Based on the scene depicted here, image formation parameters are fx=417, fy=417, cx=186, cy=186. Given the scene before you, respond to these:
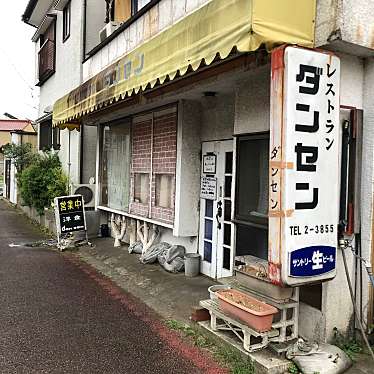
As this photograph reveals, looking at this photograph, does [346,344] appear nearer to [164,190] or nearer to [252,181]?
[252,181]

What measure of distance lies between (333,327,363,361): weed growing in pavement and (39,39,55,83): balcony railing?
577 inches

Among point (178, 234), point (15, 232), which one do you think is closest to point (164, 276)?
point (178, 234)

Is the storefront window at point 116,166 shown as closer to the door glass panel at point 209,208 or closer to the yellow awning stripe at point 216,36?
the door glass panel at point 209,208

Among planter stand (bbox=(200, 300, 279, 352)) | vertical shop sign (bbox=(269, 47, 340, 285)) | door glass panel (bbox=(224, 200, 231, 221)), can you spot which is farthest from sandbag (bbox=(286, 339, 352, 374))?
door glass panel (bbox=(224, 200, 231, 221))

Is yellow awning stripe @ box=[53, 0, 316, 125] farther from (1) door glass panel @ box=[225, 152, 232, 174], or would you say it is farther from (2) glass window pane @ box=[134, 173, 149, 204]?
(2) glass window pane @ box=[134, 173, 149, 204]

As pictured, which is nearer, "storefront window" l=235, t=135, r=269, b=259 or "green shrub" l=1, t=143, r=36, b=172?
"storefront window" l=235, t=135, r=269, b=259

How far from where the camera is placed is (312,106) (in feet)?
12.6

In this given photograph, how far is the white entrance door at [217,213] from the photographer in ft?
22.6

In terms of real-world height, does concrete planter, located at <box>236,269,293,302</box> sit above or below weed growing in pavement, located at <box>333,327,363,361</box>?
above

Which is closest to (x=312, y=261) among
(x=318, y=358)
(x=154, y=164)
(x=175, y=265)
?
(x=318, y=358)

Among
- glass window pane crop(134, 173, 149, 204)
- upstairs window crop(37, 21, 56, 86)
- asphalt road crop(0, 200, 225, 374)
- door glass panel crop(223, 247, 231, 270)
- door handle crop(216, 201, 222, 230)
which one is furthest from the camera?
upstairs window crop(37, 21, 56, 86)

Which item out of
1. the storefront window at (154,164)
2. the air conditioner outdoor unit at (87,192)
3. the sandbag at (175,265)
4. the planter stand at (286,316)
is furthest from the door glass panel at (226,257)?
the air conditioner outdoor unit at (87,192)

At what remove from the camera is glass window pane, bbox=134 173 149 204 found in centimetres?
894

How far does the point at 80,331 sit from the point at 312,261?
3.02 meters
